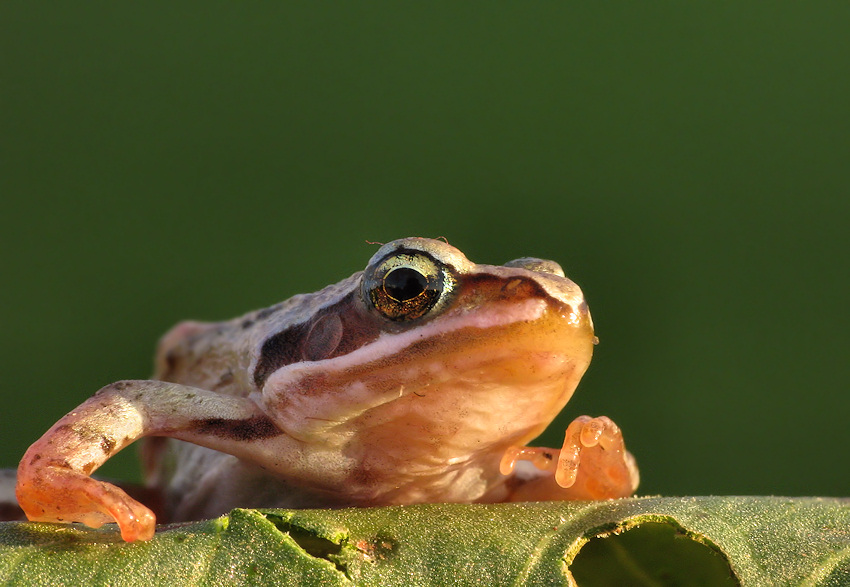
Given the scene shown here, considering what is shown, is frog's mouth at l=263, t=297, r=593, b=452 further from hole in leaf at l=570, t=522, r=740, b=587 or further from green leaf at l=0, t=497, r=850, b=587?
hole in leaf at l=570, t=522, r=740, b=587

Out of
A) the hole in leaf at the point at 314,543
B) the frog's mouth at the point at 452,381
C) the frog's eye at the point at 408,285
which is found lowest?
the hole in leaf at the point at 314,543

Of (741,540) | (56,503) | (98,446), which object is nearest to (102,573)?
(56,503)

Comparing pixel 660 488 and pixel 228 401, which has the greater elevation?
pixel 228 401

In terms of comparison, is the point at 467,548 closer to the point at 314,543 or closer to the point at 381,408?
the point at 314,543

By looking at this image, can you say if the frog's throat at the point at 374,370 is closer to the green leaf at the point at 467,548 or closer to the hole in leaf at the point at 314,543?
the green leaf at the point at 467,548

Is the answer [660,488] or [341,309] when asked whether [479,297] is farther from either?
[660,488]

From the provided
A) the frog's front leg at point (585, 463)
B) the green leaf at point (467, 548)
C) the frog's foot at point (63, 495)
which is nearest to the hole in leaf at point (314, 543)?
the green leaf at point (467, 548)

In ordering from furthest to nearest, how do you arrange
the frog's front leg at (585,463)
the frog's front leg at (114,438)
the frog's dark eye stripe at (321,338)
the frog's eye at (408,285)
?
the frog's front leg at (585,463) < the frog's dark eye stripe at (321,338) < the frog's eye at (408,285) < the frog's front leg at (114,438)
